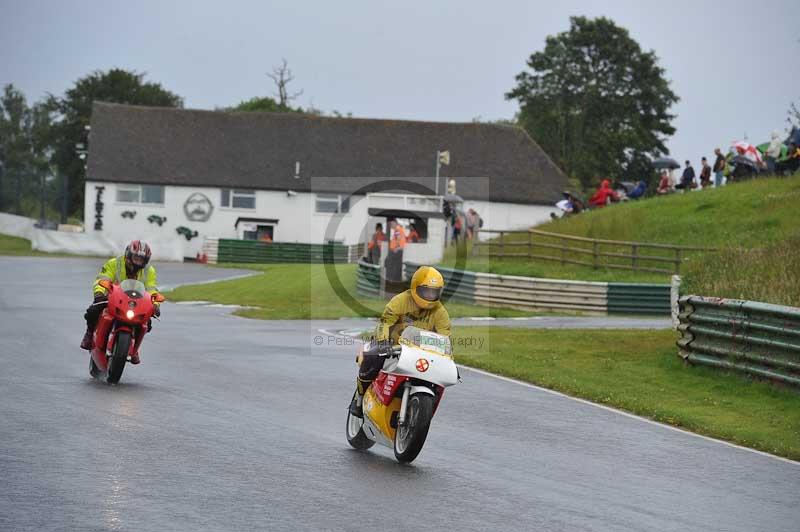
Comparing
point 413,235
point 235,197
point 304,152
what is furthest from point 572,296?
point 304,152

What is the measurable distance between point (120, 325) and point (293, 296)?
23.3 m

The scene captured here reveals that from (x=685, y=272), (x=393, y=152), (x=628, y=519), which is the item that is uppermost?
(x=393, y=152)

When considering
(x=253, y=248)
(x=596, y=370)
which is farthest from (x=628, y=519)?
(x=253, y=248)

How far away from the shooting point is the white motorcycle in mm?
10594

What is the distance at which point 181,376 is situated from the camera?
1659 cm

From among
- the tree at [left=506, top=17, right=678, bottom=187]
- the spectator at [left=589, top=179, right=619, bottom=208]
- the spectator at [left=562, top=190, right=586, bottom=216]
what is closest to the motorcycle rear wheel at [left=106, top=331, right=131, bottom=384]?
the spectator at [left=562, top=190, right=586, bottom=216]

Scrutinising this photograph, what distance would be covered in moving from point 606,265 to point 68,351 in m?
22.7

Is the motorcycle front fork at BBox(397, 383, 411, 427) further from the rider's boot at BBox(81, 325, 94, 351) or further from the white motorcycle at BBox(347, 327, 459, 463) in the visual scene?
the rider's boot at BBox(81, 325, 94, 351)

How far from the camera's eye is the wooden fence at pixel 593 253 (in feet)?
125

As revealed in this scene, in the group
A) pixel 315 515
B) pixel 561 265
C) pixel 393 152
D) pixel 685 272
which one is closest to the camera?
pixel 315 515

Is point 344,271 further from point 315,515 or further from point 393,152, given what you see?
point 315,515

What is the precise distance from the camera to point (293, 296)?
A: 125ft

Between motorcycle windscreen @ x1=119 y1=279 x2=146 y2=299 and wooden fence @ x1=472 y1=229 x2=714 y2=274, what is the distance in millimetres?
23350

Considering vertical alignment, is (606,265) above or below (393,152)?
below
